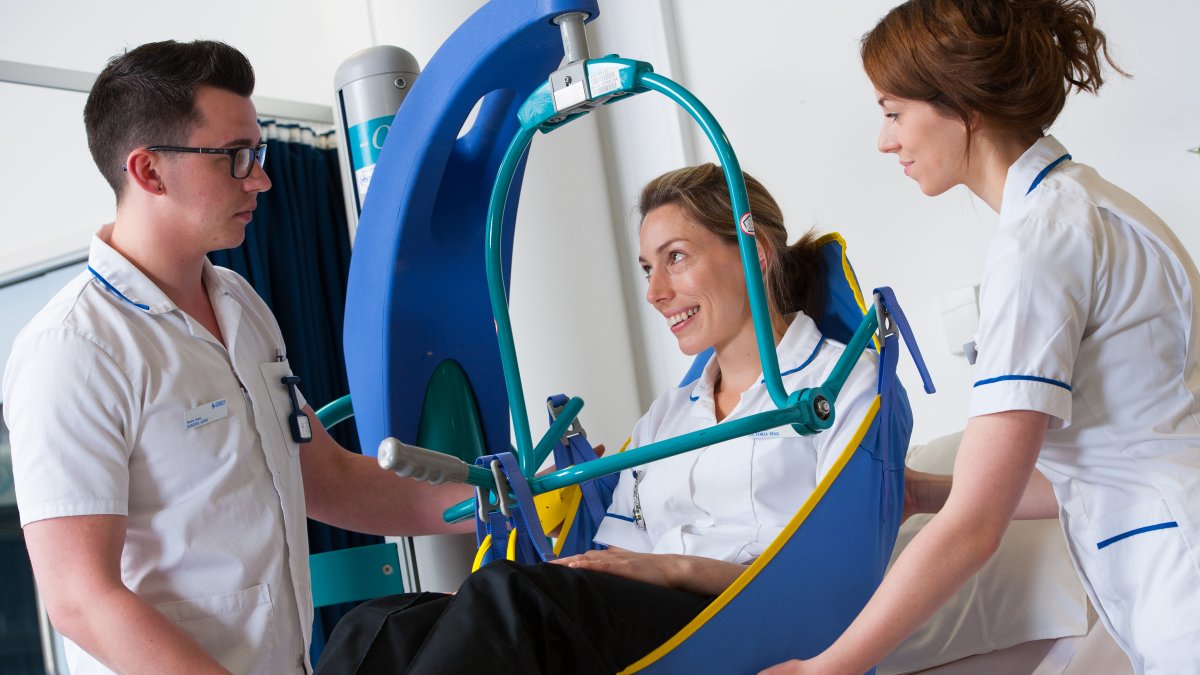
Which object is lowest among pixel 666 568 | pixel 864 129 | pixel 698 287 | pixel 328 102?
pixel 666 568

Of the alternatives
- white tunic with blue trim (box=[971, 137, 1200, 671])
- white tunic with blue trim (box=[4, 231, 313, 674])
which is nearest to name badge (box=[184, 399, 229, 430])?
white tunic with blue trim (box=[4, 231, 313, 674])

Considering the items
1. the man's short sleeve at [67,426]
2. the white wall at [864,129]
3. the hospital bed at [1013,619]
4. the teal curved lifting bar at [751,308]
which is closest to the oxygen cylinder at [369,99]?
the teal curved lifting bar at [751,308]

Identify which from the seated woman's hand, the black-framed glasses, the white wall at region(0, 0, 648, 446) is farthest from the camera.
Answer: the white wall at region(0, 0, 648, 446)

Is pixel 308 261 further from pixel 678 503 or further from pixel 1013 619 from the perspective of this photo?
pixel 1013 619

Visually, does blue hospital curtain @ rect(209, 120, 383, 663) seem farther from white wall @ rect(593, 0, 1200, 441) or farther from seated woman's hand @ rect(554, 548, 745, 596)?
seated woman's hand @ rect(554, 548, 745, 596)

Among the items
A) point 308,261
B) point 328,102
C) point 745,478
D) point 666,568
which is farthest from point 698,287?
point 328,102

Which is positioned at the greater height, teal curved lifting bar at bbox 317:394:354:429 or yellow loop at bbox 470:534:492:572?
teal curved lifting bar at bbox 317:394:354:429

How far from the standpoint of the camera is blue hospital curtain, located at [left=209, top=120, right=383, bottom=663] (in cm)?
311

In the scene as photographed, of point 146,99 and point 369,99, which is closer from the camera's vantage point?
point 146,99

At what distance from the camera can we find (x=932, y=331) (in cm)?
280

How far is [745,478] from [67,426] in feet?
3.32

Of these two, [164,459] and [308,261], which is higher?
[308,261]

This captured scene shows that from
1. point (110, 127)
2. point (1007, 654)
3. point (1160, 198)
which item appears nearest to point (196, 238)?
point (110, 127)

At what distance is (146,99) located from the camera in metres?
1.66
